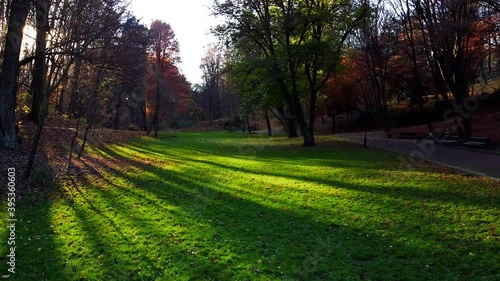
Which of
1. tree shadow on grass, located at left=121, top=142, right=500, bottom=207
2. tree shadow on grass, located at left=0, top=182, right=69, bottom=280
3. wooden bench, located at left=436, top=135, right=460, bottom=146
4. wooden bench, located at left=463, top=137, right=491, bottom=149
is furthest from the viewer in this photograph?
wooden bench, located at left=436, top=135, right=460, bottom=146

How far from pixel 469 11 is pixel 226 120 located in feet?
146

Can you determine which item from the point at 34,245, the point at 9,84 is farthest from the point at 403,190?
the point at 9,84

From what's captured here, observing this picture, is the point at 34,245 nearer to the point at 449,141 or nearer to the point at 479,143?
the point at 479,143

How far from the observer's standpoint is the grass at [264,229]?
473 cm

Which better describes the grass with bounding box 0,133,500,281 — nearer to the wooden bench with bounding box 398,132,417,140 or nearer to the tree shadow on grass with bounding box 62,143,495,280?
the tree shadow on grass with bounding box 62,143,495,280

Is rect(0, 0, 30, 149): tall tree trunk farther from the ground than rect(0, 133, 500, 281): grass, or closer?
farther from the ground

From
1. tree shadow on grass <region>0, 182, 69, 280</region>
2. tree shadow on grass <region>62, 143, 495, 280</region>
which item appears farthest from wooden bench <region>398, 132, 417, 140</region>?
tree shadow on grass <region>0, 182, 69, 280</region>

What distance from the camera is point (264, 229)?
643 centimetres

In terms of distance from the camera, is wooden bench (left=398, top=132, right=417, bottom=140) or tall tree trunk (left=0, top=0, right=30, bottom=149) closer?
tall tree trunk (left=0, top=0, right=30, bottom=149)

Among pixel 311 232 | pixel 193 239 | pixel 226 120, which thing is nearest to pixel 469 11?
pixel 311 232

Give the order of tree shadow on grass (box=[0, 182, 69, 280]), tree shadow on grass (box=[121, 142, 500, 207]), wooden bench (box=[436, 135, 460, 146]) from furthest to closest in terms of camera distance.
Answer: wooden bench (box=[436, 135, 460, 146])
tree shadow on grass (box=[121, 142, 500, 207])
tree shadow on grass (box=[0, 182, 69, 280])

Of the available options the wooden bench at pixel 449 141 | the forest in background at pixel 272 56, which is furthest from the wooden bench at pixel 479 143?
the forest in background at pixel 272 56

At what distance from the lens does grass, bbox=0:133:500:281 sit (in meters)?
4.73

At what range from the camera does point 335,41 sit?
22.5 meters
